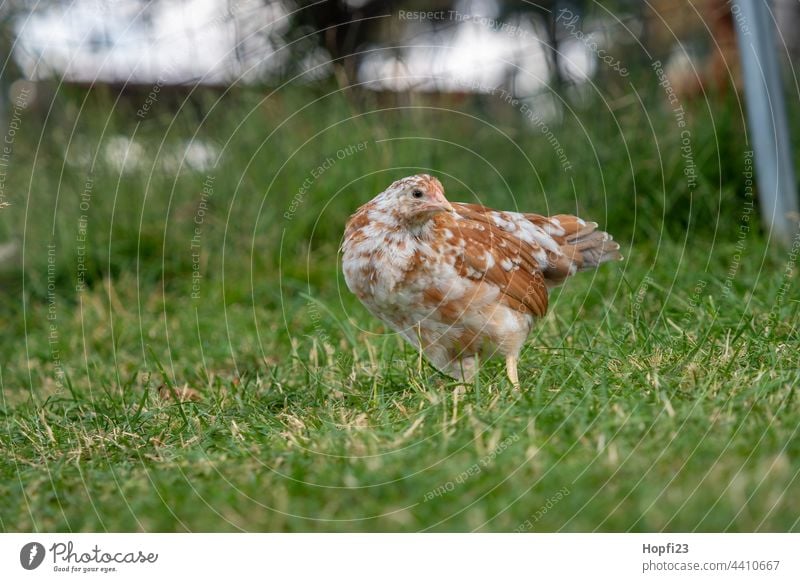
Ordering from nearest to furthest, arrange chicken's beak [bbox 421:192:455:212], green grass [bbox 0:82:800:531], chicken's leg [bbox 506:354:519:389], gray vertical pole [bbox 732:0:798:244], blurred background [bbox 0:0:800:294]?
green grass [bbox 0:82:800:531] → chicken's beak [bbox 421:192:455:212] → chicken's leg [bbox 506:354:519:389] → gray vertical pole [bbox 732:0:798:244] → blurred background [bbox 0:0:800:294]

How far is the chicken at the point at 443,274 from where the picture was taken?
278 cm

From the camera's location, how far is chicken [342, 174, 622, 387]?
2781 millimetres

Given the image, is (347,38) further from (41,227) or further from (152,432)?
(152,432)

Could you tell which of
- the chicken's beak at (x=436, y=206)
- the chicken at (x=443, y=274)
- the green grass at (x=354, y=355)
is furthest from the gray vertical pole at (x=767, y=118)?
the chicken's beak at (x=436, y=206)

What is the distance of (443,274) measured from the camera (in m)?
2.79

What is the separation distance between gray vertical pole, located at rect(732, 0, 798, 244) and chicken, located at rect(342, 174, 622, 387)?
1.69 metres

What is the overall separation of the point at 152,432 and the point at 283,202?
2.81 meters

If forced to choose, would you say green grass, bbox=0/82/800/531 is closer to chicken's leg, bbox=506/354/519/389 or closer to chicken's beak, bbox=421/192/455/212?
chicken's leg, bbox=506/354/519/389

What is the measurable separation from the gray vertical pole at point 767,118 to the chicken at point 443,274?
169cm

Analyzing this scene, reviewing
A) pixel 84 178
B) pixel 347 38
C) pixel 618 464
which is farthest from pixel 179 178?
pixel 618 464

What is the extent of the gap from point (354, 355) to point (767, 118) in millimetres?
2414

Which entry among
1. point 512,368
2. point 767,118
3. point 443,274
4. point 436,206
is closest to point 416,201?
point 436,206

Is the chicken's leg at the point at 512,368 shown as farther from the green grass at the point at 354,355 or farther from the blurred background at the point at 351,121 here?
the blurred background at the point at 351,121

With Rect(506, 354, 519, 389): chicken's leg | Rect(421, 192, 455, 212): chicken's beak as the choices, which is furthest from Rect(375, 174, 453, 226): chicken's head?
Rect(506, 354, 519, 389): chicken's leg
